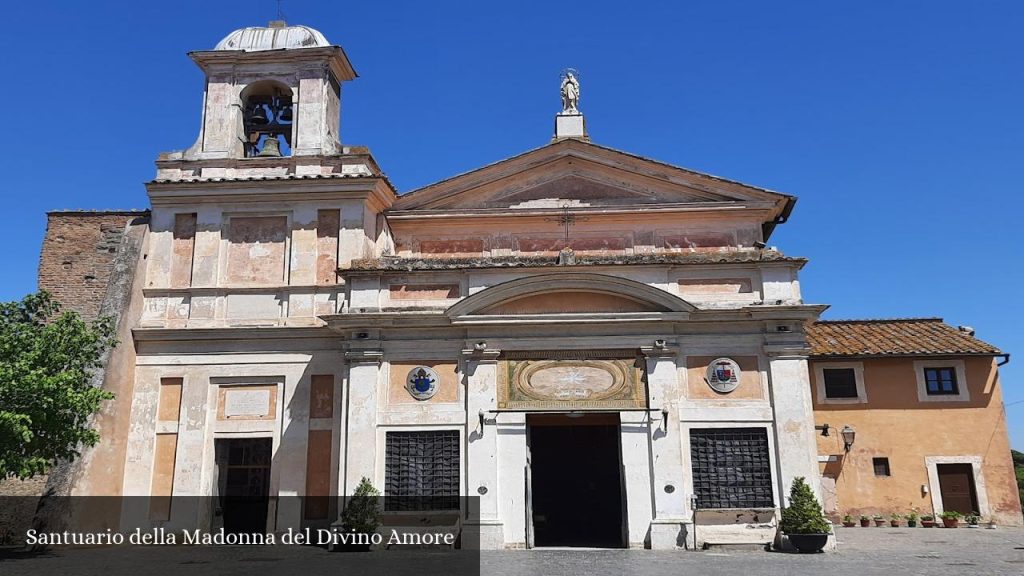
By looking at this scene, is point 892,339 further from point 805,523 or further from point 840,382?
point 805,523

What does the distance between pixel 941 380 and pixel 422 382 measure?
14685 millimetres

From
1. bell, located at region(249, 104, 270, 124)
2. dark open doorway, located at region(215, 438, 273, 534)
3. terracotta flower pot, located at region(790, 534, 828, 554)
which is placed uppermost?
bell, located at region(249, 104, 270, 124)

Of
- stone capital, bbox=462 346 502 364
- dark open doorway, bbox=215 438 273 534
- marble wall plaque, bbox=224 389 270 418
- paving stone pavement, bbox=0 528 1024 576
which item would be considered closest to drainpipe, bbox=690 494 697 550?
paving stone pavement, bbox=0 528 1024 576

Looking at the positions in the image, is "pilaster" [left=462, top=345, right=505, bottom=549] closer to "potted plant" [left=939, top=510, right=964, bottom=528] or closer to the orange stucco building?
the orange stucco building

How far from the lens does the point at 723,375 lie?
16484 mm

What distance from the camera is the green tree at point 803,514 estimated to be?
1484cm

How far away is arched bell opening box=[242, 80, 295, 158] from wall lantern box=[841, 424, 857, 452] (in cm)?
1626

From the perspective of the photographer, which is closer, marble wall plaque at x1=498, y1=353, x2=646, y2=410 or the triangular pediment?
marble wall plaque at x1=498, y1=353, x2=646, y2=410

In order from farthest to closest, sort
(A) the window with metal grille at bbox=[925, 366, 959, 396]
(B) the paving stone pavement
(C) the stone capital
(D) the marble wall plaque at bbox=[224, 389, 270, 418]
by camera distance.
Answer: (A) the window with metal grille at bbox=[925, 366, 959, 396] < (D) the marble wall plaque at bbox=[224, 389, 270, 418] < (C) the stone capital < (B) the paving stone pavement

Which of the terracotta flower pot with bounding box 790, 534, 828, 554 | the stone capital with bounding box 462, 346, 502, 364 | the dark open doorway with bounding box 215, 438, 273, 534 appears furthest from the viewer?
the dark open doorway with bounding box 215, 438, 273, 534

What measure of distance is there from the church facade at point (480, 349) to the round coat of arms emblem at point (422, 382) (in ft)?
0.15

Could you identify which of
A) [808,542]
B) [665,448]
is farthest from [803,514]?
[665,448]

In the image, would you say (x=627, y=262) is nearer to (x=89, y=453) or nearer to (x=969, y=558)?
(x=969, y=558)

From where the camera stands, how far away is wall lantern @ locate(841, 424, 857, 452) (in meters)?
21.8
